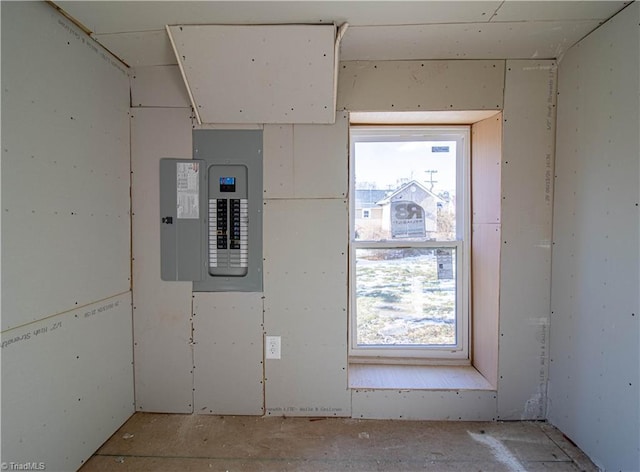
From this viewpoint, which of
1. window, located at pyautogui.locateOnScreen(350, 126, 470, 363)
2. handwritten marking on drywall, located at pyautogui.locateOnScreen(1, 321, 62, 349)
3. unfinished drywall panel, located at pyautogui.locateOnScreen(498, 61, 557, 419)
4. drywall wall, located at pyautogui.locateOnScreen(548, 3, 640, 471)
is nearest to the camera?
handwritten marking on drywall, located at pyautogui.locateOnScreen(1, 321, 62, 349)

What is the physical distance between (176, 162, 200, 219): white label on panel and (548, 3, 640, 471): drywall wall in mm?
2318

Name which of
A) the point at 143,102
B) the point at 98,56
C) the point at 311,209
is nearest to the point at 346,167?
the point at 311,209

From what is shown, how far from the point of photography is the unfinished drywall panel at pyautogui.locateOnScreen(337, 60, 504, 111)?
2.18 meters

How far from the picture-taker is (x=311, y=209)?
224 centimetres

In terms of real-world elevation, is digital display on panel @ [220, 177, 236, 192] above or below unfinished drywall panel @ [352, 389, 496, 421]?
above

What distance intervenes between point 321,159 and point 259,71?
64cm

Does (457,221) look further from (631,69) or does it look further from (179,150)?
(179,150)

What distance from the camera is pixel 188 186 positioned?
2.24 meters

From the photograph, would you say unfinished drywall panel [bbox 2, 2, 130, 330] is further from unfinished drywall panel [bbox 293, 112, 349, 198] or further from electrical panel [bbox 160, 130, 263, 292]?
unfinished drywall panel [bbox 293, 112, 349, 198]

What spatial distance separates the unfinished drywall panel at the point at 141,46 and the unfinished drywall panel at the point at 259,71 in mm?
164

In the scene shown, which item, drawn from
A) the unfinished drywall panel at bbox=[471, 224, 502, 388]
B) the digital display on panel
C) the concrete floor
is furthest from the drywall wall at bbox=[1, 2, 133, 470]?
the unfinished drywall panel at bbox=[471, 224, 502, 388]

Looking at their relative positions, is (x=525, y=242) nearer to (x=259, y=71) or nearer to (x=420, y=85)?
(x=420, y=85)

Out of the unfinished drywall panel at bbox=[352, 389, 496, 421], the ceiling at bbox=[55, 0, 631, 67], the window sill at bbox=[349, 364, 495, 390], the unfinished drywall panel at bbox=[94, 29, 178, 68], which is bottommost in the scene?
the unfinished drywall panel at bbox=[352, 389, 496, 421]

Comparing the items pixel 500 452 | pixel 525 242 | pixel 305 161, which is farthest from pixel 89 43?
pixel 500 452
